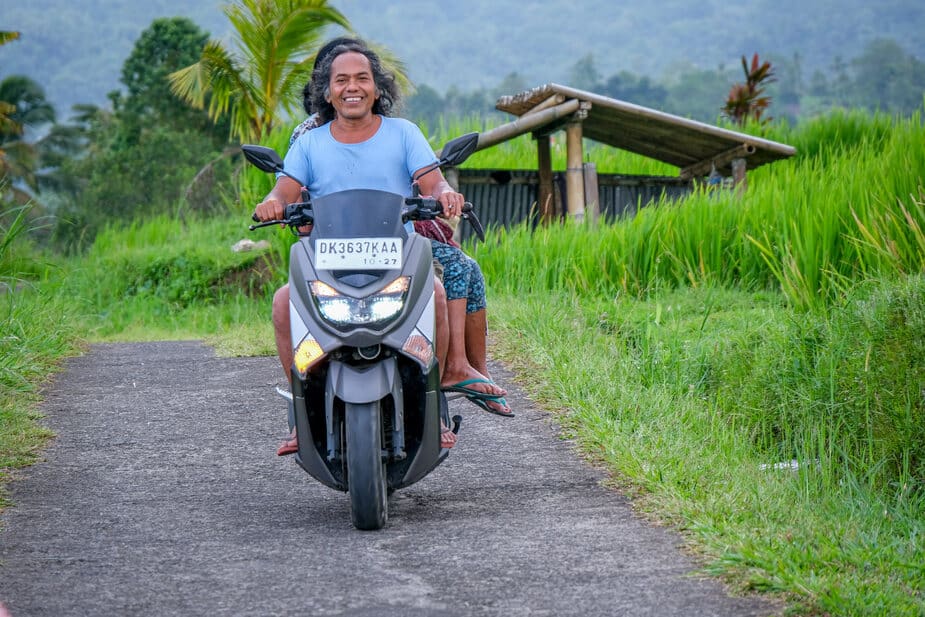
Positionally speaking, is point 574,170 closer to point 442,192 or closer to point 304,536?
point 442,192

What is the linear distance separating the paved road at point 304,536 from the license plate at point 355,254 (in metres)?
0.91

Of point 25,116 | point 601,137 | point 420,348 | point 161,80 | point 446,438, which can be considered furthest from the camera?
point 25,116

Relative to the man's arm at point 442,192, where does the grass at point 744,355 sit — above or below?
below

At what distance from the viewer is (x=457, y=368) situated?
4660 millimetres

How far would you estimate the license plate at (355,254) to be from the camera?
13.2ft

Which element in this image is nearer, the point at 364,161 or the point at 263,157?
the point at 263,157

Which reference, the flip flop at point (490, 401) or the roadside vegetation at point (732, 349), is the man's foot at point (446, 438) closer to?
the flip flop at point (490, 401)

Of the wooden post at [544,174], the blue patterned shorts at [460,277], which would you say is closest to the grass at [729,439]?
the blue patterned shorts at [460,277]

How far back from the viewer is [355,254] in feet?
13.2

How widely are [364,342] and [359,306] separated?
0.12 metres

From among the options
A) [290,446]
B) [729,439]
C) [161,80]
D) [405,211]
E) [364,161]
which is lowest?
[729,439]

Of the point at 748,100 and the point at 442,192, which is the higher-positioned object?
the point at 748,100

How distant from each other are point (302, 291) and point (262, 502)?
111 centimetres

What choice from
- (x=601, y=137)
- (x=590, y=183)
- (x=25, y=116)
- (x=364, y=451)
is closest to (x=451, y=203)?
(x=364, y=451)
